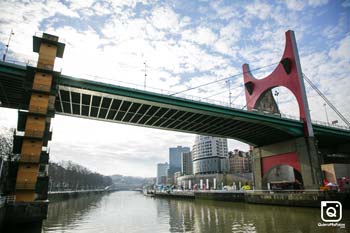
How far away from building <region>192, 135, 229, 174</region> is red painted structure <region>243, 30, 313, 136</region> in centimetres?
10022

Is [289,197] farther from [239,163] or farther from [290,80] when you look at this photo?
[239,163]

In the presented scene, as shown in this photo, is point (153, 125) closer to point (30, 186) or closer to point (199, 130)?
point (199, 130)

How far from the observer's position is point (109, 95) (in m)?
37.2

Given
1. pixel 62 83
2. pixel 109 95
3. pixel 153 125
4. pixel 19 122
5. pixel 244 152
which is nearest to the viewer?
pixel 19 122

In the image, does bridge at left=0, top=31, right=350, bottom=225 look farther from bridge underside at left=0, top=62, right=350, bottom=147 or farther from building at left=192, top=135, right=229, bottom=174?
building at left=192, top=135, right=229, bottom=174

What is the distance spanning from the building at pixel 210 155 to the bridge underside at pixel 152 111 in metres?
99.3

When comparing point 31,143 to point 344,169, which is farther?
point 344,169

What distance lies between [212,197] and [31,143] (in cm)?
4955

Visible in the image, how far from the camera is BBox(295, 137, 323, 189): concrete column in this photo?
44281mm

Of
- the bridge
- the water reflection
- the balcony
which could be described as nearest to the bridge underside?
the bridge

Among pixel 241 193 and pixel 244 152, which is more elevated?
pixel 244 152

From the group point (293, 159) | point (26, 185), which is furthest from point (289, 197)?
point (26, 185)

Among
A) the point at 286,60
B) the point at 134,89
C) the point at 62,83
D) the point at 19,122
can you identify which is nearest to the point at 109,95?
the point at 134,89

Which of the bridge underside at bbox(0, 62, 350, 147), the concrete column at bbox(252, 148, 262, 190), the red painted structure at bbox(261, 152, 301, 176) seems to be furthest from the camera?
the concrete column at bbox(252, 148, 262, 190)
